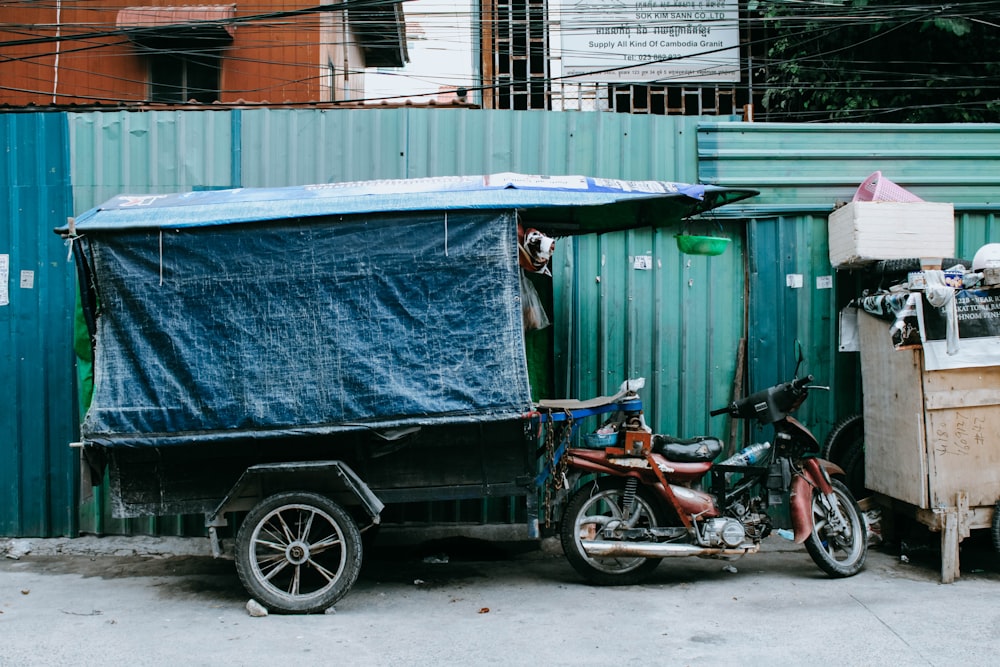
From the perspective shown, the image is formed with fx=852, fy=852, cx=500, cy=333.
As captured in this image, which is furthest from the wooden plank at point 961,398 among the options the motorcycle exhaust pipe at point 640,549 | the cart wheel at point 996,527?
the motorcycle exhaust pipe at point 640,549

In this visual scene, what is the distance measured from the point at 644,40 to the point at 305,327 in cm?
1050

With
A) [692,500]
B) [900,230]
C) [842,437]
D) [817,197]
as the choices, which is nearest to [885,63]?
[817,197]

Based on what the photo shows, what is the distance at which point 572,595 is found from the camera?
530 centimetres

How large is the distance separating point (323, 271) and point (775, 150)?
153 inches

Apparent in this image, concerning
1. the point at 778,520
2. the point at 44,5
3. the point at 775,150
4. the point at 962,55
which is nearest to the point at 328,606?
the point at 778,520

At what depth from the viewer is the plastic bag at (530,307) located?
228 inches

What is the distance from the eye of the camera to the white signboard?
1359cm

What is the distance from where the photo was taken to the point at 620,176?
6.86 meters

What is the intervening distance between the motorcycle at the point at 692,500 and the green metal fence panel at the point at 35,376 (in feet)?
12.9

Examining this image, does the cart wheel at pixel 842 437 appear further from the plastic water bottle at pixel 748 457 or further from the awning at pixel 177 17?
the awning at pixel 177 17

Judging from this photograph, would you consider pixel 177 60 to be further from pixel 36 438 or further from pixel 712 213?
pixel 712 213

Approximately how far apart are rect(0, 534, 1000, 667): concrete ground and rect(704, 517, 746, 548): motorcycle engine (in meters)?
0.29

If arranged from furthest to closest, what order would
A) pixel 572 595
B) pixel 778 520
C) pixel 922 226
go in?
1. pixel 922 226
2. pixel 778 520
3. pixel 572 595

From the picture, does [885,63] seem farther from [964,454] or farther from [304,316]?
[304,316]
